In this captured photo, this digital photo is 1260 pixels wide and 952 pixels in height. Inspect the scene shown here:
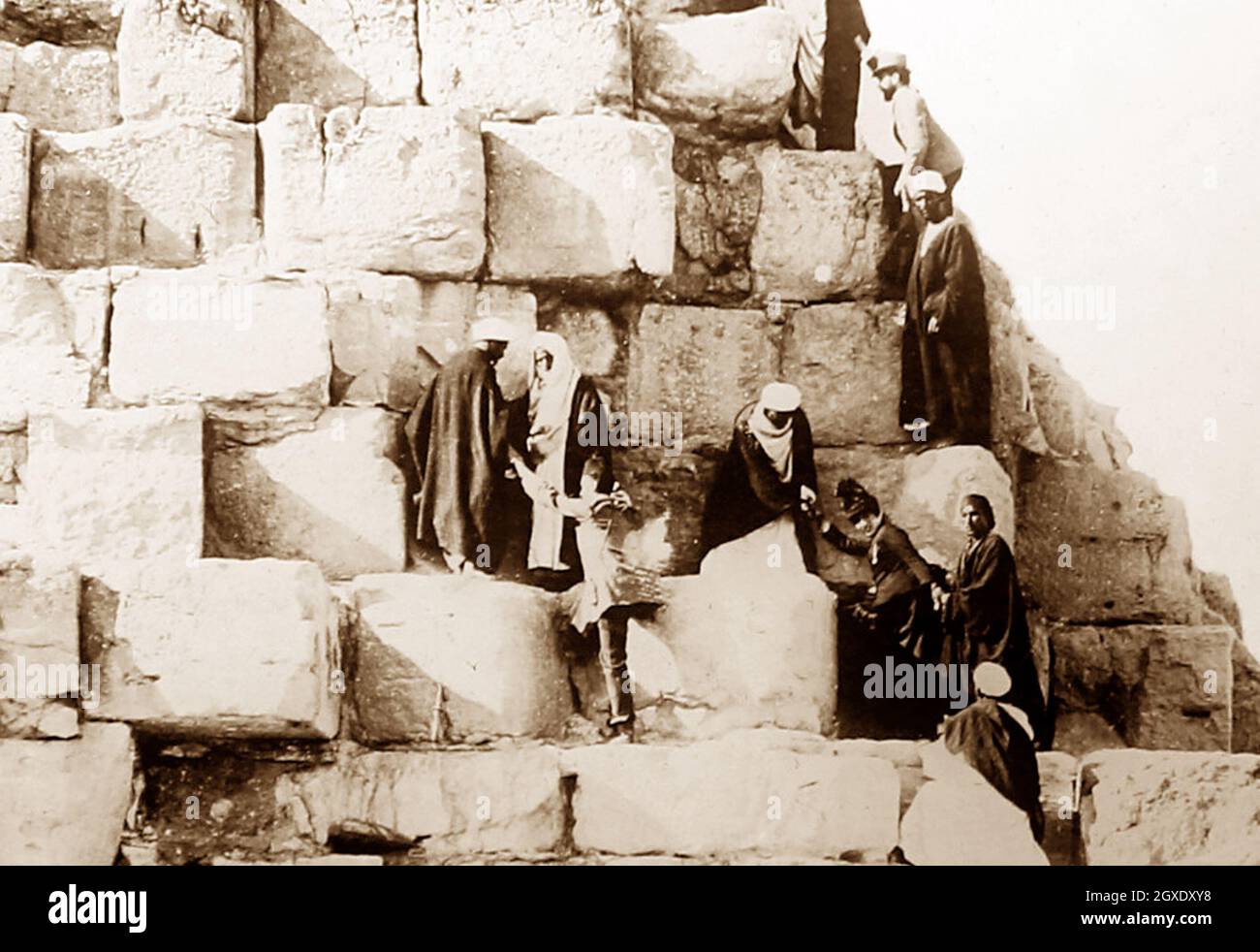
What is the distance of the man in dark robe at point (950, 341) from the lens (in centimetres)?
584

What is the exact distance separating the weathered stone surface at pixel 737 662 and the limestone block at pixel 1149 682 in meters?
0.83

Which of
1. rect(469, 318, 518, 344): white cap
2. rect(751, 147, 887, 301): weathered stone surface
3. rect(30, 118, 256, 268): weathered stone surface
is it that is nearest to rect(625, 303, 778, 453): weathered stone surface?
rect(751, 147, 887, 301): weathered stone surface

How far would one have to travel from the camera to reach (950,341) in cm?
584

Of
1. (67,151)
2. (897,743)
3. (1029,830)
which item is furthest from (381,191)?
(1029,830)

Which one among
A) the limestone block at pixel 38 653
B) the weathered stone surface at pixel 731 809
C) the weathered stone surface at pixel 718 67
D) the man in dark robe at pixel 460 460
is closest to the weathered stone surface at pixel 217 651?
the limestone block at pixel 38 653

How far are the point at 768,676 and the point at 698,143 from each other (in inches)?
73.5

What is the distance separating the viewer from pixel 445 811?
18.2ft

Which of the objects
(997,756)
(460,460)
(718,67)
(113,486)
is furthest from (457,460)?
(997,756)

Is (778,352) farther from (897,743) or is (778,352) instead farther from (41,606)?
(41,606)

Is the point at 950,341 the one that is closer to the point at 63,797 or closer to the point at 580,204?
the point at 580,204

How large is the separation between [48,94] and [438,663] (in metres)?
2.38

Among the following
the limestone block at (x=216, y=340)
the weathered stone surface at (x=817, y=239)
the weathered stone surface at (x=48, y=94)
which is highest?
the weathered stone surface at (x=48, y=94)

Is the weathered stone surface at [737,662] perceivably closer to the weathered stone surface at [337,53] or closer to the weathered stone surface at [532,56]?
the weathered stone surface at [532,56]

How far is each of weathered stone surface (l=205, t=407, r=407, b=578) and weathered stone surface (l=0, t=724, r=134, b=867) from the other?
0.76 m
